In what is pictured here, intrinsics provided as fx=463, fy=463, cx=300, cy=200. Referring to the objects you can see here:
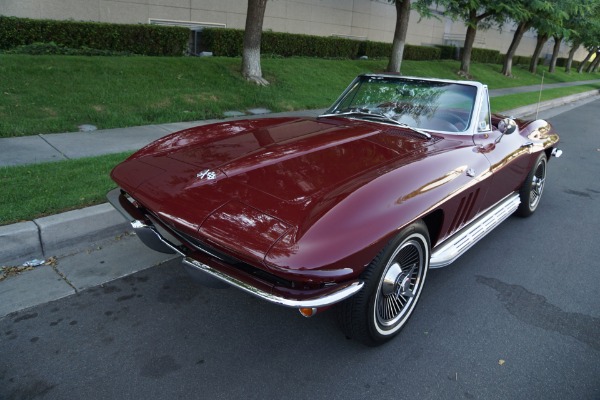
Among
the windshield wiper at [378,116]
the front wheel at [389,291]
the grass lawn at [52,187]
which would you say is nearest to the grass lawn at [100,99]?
the grass lawn at [52,187]

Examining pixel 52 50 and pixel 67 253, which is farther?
pixel 52 50

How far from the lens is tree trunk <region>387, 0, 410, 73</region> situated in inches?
542

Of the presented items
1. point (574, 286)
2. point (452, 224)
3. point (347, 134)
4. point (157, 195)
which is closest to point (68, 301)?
point (157, 195)

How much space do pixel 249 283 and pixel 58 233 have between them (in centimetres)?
212

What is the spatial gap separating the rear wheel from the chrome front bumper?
3231 mm

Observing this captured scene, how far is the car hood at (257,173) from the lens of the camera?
2369mm

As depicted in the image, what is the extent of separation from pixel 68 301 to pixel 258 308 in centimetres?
126

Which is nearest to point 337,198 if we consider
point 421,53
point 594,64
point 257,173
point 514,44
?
point 257,173

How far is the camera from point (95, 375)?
2418 mm

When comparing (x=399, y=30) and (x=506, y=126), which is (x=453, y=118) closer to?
(x=506, y=126)

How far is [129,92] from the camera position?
8.38 metres

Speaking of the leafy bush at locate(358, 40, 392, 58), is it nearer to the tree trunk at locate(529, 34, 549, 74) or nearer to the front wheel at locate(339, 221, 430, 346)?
the tree trunk at locate(529, 34, 549, 74)

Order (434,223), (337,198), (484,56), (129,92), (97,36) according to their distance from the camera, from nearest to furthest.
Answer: (337,198), (434,223), (129,92), (97,36), (484,56)

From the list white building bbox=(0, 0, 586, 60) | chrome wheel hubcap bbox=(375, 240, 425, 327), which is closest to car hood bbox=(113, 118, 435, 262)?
chrome wheel hubcap bbox=(375, 240, 425, 327)
